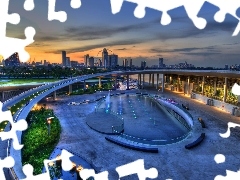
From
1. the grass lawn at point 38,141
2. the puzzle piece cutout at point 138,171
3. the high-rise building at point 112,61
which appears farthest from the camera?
the high-rise building at point 112,61

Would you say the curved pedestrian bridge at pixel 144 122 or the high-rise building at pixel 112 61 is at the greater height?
the high-rise building at pixel 112 61

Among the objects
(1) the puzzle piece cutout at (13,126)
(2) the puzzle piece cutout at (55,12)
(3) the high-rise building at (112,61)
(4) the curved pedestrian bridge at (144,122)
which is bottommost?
(4) the curved pedestrian bridge at (144,122)

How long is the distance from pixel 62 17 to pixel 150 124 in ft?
67.4

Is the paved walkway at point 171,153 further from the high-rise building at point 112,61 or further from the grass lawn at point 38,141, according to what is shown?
the high-rise building at point 112,61

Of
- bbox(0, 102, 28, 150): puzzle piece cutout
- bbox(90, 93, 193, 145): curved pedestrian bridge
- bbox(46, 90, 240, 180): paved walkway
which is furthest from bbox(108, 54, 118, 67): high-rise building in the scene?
bbox(0, 102, 28, 150): puzzle piece cutout

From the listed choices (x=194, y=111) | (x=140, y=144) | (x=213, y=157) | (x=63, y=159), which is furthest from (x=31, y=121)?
(x=194, y=111)

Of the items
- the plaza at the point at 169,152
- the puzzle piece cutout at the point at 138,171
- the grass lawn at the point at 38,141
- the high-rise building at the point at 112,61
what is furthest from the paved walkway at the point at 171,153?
the high-rise building at the point at 112,61

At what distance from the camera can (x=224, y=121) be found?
76.0ft

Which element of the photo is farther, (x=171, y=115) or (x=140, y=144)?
(x=171, y=115)

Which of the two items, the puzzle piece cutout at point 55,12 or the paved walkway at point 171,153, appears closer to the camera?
the puzzle piece cutout at point 55,12

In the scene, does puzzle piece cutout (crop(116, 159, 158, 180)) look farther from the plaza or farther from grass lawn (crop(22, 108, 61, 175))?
grass lawn (crop(22, 108, 61, 175))

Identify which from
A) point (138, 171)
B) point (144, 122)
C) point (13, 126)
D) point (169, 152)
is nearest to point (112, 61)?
point (144, 122)

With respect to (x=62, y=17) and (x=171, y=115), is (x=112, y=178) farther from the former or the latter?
(x=171, y=115)

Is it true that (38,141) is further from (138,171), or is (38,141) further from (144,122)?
(144,122)
